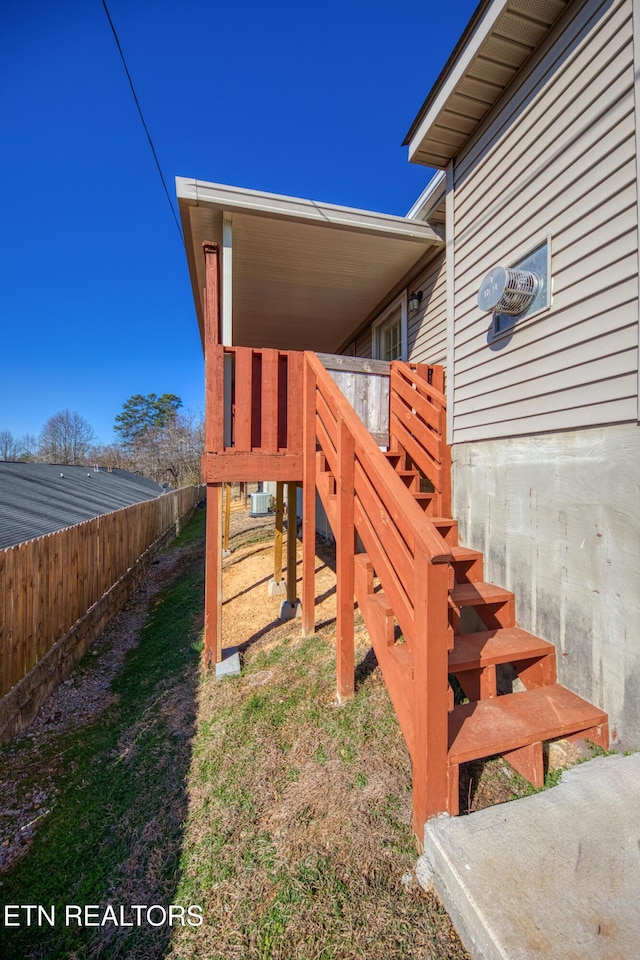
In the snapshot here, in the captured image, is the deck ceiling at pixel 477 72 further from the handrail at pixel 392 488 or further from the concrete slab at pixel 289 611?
the concrete slab at pixel 289 611

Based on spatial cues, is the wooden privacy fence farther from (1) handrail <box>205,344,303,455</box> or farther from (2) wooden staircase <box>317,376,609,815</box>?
(2) wooden staircase <box>317,376,609,815</box>

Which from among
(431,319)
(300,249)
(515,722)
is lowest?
(515,722)

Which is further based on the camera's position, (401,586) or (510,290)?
(510,290)

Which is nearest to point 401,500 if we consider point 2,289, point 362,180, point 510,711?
point 510,711

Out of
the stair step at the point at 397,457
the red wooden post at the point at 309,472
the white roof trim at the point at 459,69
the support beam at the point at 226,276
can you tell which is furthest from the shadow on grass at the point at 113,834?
the white roof trim at the point at 459,69

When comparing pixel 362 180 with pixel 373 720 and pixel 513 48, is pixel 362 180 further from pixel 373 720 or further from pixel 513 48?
→ pixel 373 720

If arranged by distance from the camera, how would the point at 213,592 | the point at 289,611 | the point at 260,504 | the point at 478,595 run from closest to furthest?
the point at 478,595
the point at 213,592
the point at 289,611
the point at 260,504

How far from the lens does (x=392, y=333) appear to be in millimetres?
6414

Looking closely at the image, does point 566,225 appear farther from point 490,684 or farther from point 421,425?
point 490,684

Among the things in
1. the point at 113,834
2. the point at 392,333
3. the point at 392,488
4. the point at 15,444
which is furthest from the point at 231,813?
the point at 15,444

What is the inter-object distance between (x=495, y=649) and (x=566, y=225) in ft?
8.54

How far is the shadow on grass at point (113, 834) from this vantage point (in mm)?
1526

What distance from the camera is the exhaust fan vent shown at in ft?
8.65

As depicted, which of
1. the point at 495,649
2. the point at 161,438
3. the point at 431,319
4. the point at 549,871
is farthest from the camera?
the point at 161,438
